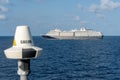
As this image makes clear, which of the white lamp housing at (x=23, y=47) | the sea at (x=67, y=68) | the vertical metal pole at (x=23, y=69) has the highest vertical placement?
the white lamp housing at (x=23, y=47)

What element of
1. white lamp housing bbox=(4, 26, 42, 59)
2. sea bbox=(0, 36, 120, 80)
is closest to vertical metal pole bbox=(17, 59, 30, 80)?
white lamp housing bbox=(4, 26, 42, 59)

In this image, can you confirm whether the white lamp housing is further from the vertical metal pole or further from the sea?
the sea

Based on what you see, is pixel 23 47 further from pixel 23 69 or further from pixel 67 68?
pixel 67 68

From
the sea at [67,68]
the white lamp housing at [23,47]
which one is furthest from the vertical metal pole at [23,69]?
the sea at [67,68]

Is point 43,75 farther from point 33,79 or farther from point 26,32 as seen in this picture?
point 26,32

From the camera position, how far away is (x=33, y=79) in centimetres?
4209

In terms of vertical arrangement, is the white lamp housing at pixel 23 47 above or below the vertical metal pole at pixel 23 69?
above

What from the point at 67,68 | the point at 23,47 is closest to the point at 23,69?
the point at 23,47

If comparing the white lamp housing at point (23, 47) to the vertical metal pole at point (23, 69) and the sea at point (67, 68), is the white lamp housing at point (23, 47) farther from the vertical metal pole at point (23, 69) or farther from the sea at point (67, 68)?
the sea at point (67, 68)

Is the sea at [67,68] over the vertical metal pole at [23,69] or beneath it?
beneath

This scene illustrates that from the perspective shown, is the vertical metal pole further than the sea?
No

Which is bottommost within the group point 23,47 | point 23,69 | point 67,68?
point 67,68

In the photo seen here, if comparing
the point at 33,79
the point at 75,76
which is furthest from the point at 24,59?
the point at 75,76

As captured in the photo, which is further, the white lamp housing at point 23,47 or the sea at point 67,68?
the sea at point 67,68
